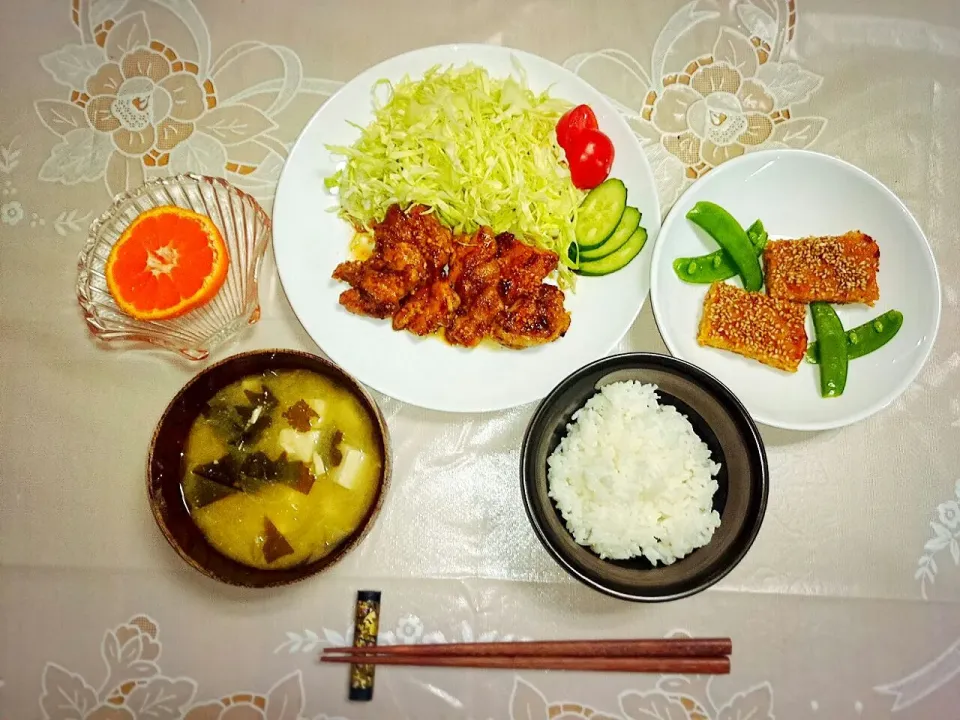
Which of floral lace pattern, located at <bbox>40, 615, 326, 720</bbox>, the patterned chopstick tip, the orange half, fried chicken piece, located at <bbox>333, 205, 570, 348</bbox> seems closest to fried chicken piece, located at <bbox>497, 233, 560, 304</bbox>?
fried chicken piece, located at <bbox>333, 205, 570, 348</bbox>

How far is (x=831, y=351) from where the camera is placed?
2.86m

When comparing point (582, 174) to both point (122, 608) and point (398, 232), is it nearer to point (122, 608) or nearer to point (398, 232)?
point (398, 232)

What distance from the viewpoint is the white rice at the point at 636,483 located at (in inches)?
98.9

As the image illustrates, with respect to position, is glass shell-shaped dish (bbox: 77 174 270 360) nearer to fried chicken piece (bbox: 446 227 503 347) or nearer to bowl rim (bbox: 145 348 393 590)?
bowl rim (bbox: 145 348 393 590)

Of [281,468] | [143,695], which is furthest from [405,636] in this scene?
[143,695]

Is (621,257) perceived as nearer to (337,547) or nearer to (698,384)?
(698,384)

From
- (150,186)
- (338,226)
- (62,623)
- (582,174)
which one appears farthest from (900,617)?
(150,186)

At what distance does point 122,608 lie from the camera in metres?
2.83

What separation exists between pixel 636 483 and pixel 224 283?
206 cm

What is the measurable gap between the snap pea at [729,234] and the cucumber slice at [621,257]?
0.29 meters

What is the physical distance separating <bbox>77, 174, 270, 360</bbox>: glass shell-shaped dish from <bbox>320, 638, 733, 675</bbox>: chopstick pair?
5.32 ft

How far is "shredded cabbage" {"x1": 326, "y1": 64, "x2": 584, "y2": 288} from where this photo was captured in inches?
113

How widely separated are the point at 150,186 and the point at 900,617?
4.03m

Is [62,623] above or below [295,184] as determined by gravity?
below
